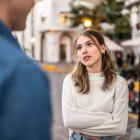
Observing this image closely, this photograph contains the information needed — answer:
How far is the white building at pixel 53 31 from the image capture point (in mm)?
36250

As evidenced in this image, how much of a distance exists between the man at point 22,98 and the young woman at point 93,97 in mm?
965

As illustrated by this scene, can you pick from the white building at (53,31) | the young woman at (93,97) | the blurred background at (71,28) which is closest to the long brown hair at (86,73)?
the young woman at (93,97)

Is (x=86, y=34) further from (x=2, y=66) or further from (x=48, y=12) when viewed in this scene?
(x=48, y=12)

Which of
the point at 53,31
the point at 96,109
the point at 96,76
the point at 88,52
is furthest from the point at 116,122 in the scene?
the point at 53,31

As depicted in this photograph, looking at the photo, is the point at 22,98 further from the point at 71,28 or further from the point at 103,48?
the point at 71,28

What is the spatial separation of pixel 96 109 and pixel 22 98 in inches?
42.3

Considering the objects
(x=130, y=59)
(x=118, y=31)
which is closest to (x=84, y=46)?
(x=130, y=59)

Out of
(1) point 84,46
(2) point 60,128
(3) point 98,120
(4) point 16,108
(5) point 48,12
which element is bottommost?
(2) point 60,128

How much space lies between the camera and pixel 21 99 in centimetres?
59

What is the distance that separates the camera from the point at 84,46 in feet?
5.60

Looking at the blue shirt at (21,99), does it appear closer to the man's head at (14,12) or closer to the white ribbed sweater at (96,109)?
A: the man's head at (14,12)

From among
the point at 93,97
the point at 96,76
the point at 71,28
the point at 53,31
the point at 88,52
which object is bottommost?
the point at 93,97

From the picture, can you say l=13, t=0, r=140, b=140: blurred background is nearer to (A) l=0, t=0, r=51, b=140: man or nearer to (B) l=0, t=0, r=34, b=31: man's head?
(B) l=0, t=0, r=34, b=31: man's head

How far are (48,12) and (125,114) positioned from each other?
3667 centimetres
